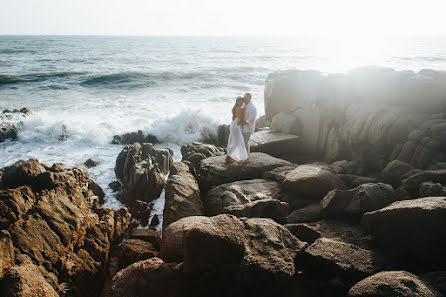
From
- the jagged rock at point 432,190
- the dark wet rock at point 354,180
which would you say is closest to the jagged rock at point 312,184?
the dark wet rock at point 354,180

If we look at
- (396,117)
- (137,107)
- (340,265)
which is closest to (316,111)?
(396,117)

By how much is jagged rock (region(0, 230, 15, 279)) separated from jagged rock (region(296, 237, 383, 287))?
135 inches

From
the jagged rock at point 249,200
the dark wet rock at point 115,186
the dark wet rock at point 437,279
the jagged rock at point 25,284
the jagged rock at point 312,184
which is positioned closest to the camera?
the dark wet rock at point 437,279

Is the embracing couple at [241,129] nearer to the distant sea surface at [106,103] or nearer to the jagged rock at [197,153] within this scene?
the jagged rock at [197,153]

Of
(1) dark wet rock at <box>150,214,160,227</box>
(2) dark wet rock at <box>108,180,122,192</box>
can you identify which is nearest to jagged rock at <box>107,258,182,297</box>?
(1) dark wet rock at <box>150,214,160,227</box>

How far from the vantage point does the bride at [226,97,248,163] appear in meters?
8.22

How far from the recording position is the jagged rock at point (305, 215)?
5.52 meters

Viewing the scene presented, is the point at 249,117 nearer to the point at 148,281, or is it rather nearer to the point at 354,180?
the point at 354,180

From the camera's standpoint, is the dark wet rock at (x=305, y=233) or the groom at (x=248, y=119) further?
the groom at (x=248, y=119)

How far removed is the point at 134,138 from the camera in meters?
14.3

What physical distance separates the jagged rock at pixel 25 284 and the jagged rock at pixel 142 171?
429 cm

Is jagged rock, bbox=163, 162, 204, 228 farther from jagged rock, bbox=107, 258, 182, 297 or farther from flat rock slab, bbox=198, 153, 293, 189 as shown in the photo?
jagged rock, bbox=107, 258, 182, 297

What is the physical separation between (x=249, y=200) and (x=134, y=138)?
945 centimetres

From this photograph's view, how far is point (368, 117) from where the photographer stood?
826 centimetres
